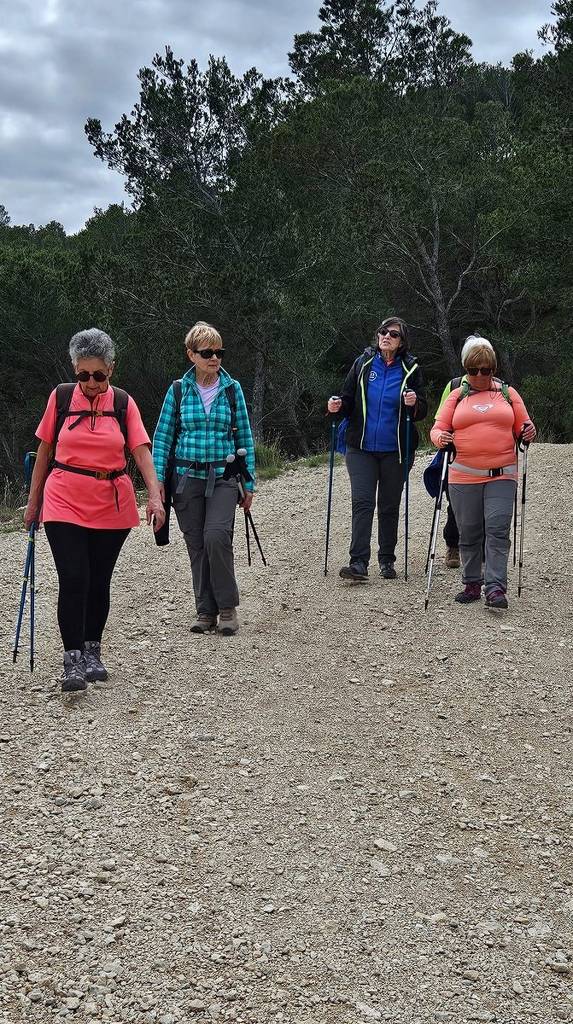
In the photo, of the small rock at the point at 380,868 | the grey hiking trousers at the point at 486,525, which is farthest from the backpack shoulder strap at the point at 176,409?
the small rock at the point at 380,868

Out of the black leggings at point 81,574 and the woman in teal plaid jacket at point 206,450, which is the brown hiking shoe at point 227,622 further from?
the black leggings at point 81,574

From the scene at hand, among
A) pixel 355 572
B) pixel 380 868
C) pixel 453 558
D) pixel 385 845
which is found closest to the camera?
pixel 380 868

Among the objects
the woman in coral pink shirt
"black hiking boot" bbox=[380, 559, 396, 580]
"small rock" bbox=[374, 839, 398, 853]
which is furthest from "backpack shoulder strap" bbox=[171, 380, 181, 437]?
"small rock" bbox=[374, 839, 398, 853]

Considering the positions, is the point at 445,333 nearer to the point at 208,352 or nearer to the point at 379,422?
the point at 379,422

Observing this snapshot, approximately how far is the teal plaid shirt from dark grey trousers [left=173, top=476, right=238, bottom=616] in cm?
13

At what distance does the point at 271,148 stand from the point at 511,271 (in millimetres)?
5698

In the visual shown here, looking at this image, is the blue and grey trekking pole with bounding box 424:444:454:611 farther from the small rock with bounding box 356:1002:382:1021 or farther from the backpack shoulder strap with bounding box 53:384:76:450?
the small rock with bounding box 356:1002:382:1021

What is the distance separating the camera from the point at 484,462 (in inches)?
252

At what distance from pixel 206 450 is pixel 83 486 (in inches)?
46.3

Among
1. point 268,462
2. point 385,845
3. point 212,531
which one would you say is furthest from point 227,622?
point 268,462

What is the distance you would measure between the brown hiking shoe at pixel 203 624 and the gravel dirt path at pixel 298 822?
11cm

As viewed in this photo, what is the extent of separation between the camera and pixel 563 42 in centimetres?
1519

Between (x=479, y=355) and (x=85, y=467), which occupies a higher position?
(x=479, y=355)

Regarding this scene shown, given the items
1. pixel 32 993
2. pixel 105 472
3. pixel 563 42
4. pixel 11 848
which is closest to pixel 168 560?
pixel 105 472
